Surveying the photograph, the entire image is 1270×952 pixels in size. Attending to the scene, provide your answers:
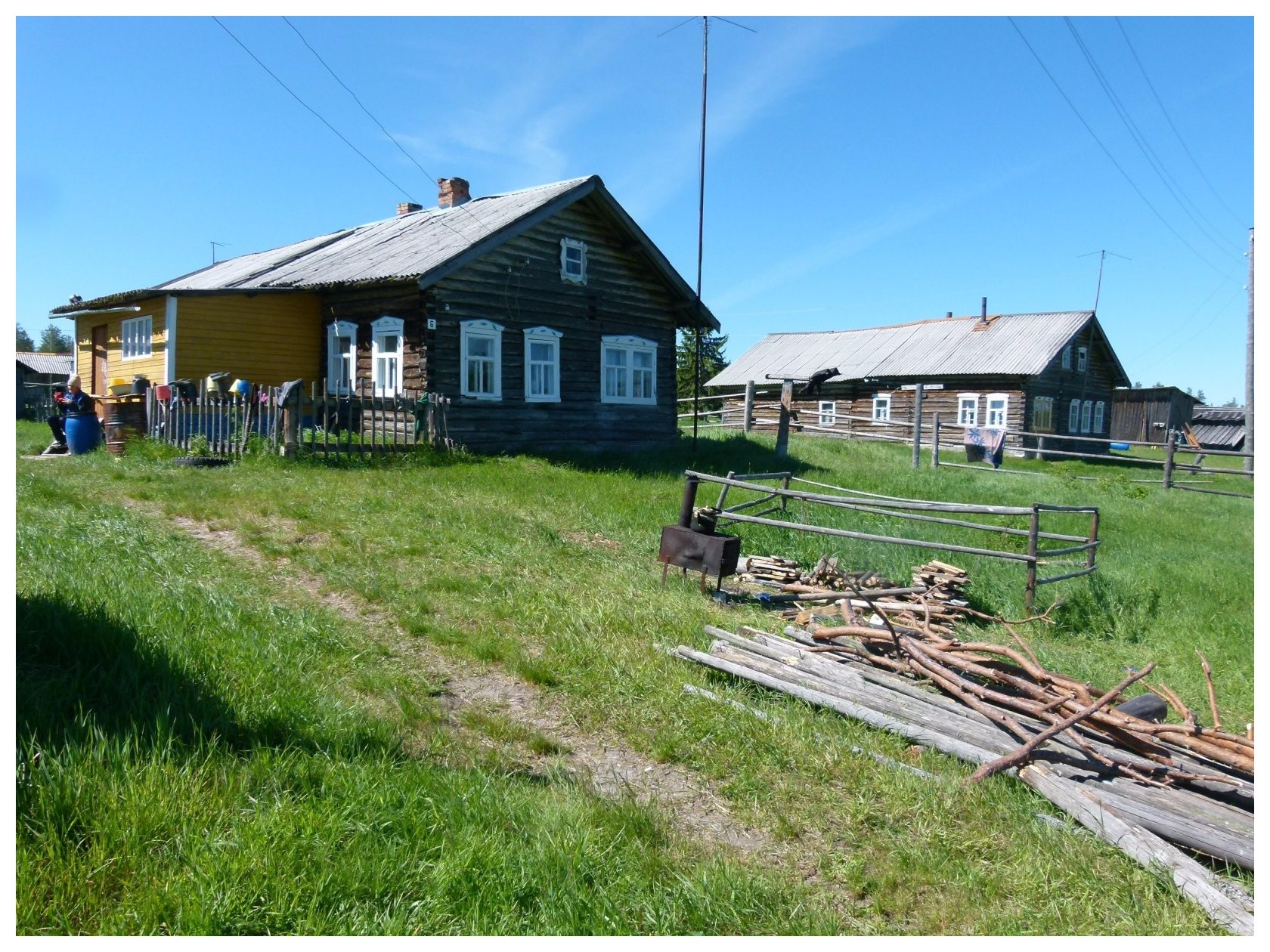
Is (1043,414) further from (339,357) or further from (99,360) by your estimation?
(99,360)

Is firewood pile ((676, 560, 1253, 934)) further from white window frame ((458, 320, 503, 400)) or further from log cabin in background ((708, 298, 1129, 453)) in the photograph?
log cabin in background ((708, 298, 1129, 453))

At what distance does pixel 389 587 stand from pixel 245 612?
150 centimetres

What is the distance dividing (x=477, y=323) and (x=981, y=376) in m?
23.3

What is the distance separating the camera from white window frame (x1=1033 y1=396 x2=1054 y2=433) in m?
33.3

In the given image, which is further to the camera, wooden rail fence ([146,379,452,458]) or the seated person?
the seated person

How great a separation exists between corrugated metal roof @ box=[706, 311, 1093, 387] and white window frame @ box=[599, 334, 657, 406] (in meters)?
17.9

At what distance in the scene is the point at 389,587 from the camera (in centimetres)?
726

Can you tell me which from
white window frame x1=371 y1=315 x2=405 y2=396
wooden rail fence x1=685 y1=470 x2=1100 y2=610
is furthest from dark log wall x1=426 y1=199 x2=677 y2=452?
wooden rail fence x1=685 y1=470 x2=1100 y2=610

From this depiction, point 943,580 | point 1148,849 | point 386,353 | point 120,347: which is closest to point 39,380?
point 120,347

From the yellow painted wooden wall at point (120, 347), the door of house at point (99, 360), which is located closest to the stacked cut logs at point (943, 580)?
the yellow painted wooden wall at point (120, 347)

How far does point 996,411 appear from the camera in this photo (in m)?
33.5

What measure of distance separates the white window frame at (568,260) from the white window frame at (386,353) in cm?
378

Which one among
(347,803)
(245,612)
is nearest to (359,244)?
(245,612)
